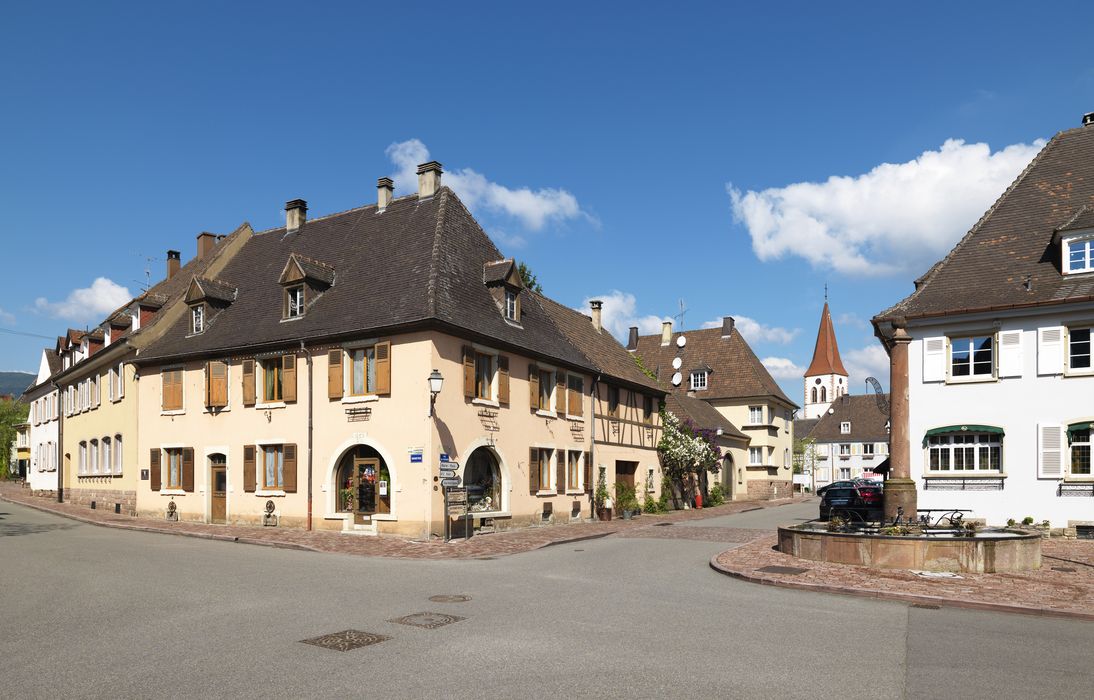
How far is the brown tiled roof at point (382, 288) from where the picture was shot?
24.2 metres

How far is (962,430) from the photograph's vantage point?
79.4 feet

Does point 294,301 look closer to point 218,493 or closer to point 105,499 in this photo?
point 218,493

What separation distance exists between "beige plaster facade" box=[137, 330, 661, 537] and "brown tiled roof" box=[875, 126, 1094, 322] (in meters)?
11.3

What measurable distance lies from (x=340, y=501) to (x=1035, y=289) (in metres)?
20.0

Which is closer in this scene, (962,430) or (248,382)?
(962,430)

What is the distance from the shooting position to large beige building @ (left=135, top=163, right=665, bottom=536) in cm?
2330

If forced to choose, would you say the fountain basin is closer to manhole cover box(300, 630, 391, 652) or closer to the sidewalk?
the sidewalk

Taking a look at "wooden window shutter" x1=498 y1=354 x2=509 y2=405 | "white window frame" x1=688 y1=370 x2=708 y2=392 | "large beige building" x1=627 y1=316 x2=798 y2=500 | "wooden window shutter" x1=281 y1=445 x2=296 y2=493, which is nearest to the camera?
"wooden window shutter" x1=281 y1=445 x2=296 y2=493

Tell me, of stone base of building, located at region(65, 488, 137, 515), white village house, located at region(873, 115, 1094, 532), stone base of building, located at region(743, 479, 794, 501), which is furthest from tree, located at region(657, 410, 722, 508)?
stone base of building, located at region(65, 488, 137, 515)

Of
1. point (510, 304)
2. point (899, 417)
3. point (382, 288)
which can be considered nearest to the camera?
point (899, 417)


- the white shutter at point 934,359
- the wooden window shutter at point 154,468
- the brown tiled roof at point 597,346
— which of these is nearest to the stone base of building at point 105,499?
the wooden window shutter at point 154,468

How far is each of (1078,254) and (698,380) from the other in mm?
34353

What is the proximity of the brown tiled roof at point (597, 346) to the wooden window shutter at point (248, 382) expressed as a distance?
10199mm

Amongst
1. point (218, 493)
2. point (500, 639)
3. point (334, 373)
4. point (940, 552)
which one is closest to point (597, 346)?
point (334, 373)
